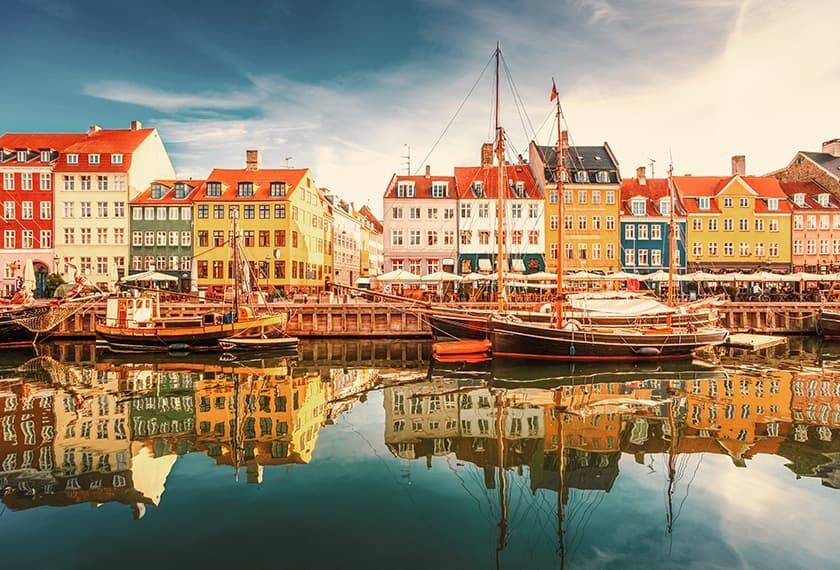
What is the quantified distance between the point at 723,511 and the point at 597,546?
3.21 m

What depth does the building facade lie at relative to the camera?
2685 inches

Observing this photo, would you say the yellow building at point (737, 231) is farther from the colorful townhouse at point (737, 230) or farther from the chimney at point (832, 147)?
the chimney at point (832, 147)

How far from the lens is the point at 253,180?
2103 inches

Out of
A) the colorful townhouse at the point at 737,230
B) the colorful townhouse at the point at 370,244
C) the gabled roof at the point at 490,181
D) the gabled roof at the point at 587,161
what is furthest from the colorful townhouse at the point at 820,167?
the colorful townhouse at the point at 370,244

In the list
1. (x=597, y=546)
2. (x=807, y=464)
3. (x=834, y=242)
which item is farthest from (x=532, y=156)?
(x=597, y=546)

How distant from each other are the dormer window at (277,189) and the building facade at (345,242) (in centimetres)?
1433

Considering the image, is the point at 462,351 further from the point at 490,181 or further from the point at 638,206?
the point at 638,206

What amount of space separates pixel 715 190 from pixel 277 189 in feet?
150

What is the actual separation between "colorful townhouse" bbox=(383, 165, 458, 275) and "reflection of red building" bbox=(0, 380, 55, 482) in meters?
34.5

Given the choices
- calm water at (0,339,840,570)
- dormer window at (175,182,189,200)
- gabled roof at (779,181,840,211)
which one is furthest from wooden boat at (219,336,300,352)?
gabled roof at (779,181,840,211)

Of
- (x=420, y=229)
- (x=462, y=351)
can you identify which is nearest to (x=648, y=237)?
(x=420, y=229)

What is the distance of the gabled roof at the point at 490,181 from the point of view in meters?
52.8

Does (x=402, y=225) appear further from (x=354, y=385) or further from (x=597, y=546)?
(x=597, y=546)

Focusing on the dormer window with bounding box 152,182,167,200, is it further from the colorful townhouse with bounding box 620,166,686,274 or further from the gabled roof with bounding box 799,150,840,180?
the gabled roof with bounding box 799,150,840,180
